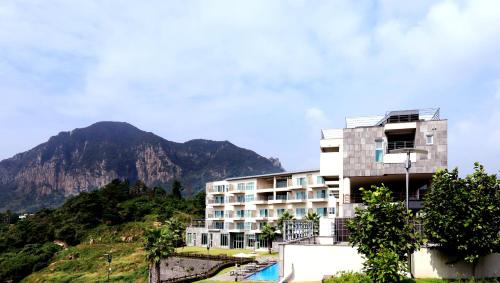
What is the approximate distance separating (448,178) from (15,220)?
553 ft

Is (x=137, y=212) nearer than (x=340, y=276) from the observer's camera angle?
No

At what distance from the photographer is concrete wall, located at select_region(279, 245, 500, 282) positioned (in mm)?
29203

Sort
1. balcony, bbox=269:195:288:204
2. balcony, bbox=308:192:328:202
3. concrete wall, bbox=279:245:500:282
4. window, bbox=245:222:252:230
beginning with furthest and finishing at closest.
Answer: window, bbox=245:222:252:230 → balcony, bbox=269:195:288:204 → balcony, bbox=308:192:328:202 → concrete wall, bbox=279:245:500:282

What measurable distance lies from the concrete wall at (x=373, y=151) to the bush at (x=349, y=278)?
11.5 meters

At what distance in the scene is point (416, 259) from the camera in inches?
1166

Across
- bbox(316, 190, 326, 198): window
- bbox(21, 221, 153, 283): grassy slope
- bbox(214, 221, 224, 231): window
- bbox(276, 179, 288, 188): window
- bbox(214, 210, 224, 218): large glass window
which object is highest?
bbox(276, 179, 288, 188): window

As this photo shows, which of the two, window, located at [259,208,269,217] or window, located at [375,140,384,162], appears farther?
window, located at [259,208,269,217]

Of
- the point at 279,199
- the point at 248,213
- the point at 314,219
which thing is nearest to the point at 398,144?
the point at 314,219

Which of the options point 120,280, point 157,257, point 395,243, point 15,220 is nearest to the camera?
point 395,243

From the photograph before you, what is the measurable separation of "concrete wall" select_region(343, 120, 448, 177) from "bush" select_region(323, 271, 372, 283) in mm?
11527

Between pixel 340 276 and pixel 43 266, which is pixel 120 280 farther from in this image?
pixel 340 276

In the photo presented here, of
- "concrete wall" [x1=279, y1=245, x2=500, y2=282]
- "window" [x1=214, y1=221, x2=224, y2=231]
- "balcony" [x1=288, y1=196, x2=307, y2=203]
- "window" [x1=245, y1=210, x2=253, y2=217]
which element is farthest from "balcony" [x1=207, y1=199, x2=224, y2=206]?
"concrete wall" [x1=279, y1=245, x2=500, y2=282]

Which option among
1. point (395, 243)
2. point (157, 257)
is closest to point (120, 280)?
point (157, 257)

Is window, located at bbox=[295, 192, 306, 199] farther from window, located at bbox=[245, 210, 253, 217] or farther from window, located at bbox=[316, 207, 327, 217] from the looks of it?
window, located at bbox=[245, 210, 253, 217]
